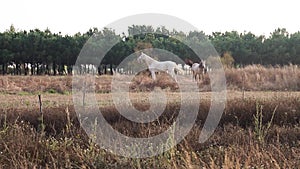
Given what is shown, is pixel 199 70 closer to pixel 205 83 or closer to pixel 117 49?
pixel 205 83

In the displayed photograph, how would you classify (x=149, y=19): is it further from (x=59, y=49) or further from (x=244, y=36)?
(x=244, y=36)

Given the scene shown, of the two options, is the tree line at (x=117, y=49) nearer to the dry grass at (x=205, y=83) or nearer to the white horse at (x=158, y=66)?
the white horse at (x=158, y=66)

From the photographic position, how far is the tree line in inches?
1673

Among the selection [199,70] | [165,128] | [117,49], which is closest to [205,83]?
Result: [199,70]

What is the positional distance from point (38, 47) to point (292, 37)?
2813 centimetres

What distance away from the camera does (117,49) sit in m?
44.0

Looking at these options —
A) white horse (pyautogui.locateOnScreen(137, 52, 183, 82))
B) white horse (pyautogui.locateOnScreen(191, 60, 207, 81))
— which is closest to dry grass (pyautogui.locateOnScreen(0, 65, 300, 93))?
white horse (pyautogui.locateOnScreen(191, 60, 207, 81))

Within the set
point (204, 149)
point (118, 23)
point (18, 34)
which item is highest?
point (18, 34)

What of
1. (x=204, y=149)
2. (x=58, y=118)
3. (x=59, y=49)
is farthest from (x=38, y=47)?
(x=204, y=149)

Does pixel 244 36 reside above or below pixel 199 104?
above

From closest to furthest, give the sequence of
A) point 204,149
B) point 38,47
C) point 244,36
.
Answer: point 204,149 → point 38,47 → point 244,36

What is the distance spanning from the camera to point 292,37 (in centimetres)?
4753

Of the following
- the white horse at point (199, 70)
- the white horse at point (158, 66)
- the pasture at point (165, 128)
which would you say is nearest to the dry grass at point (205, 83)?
the white horse at point (199, 70)

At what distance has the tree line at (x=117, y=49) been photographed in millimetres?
42500
